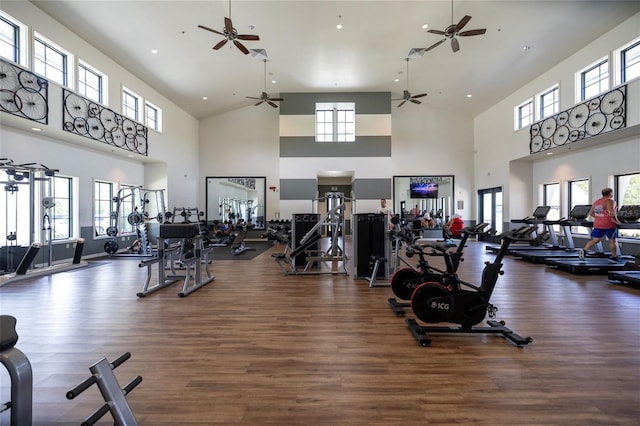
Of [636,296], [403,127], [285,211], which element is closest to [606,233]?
[636,296]

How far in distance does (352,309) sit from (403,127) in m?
10.1

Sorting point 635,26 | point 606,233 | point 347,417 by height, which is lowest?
point 347,417

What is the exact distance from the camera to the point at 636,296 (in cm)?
391

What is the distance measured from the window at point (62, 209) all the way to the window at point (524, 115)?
41.0ft

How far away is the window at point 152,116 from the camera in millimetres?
9164

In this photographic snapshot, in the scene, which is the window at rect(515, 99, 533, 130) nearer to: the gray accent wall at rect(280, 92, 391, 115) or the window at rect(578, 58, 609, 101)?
the window at rect(578, 58, 609, 101)

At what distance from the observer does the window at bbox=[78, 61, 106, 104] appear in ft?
22.2

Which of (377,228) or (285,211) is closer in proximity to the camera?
(377,228)

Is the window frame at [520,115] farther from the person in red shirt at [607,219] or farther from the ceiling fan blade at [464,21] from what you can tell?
the ceiling fan blade at [464,21]

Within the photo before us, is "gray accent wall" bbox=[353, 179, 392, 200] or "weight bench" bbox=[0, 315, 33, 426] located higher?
"gray accent wall" bbox=[353, 179, 392, 200]

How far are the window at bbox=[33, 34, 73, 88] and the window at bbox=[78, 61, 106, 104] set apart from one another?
322 mm

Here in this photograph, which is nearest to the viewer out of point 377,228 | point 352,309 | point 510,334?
point 510,334

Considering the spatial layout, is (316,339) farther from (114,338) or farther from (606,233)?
(606,233)

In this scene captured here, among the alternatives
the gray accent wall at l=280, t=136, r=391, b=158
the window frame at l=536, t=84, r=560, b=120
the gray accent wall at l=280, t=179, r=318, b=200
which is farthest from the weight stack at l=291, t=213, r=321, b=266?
the window frame at l=536, t=84, r=560, b=120
